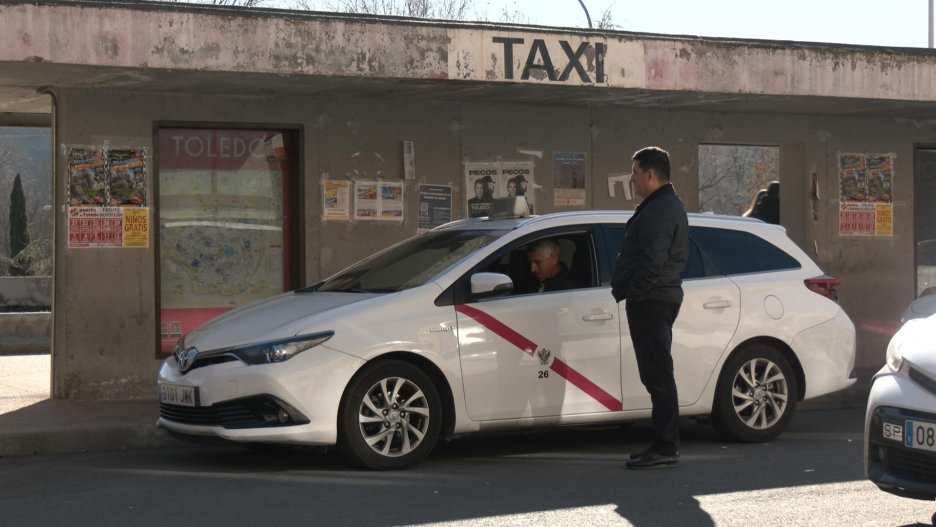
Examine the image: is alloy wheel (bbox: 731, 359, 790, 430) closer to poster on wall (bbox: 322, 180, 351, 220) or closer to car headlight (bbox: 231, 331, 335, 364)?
car headlight (bbox: 231, 331, 335, 364)

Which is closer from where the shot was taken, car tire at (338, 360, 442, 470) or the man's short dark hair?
car tire at (338, 360, 442, 470)

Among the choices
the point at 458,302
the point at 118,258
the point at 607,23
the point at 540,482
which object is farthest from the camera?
the point at 607,23

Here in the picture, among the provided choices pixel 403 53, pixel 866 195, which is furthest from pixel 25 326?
pixel 866 195

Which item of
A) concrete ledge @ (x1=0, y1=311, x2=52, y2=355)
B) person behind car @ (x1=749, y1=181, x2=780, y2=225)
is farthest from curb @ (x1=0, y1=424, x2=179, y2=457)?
concrete ledge @ (x1=0, y1=311, x2=52, y2=355)

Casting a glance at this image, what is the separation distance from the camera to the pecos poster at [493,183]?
11570mm

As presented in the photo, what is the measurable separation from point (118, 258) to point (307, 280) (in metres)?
1.78

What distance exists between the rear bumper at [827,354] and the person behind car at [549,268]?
1.76m

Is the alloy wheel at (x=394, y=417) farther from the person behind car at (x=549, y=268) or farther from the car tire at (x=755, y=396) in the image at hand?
the car tire at (x=755, y=396)

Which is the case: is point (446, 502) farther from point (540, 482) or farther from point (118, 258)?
point (118, 258)

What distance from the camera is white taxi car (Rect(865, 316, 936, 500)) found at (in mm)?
4688

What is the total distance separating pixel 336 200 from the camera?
435 inches

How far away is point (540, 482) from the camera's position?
21.2 feet

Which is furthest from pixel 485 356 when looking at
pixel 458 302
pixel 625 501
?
pixel 625 501

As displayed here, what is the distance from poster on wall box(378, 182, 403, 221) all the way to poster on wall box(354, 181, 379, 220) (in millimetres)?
70
